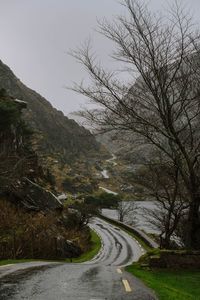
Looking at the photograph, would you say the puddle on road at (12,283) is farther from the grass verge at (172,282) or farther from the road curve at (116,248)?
the road curve at (116,248)

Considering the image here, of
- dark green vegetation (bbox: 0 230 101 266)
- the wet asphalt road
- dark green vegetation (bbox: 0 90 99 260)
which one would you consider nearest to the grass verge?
the wet asphalt road

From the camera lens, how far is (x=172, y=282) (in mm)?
15172

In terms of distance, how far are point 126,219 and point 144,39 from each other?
3143 inches

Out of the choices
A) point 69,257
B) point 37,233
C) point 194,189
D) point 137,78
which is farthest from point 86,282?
point 69,257

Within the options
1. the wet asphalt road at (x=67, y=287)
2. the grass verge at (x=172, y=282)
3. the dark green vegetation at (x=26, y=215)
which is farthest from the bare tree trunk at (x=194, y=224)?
the dark green vegetation at (x=26, y=215)

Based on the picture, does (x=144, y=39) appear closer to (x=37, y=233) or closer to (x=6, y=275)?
(x=6, y=275)

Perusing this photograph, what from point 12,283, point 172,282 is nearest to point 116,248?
point 172,282

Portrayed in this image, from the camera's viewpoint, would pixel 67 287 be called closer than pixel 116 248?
Yes

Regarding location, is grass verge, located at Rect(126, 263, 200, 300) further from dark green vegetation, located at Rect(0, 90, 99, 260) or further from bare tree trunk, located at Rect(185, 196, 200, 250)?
dark green vegetation, located at Rect(0, 90, 99, 260)

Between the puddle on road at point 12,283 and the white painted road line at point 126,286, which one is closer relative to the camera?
the puddle on road at point 12,283

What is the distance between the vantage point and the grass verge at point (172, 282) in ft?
36.7

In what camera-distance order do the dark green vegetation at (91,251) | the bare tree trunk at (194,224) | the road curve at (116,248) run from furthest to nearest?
the road curve at (116,248) < the dark green vegetation at (91,251) < the bare tree trunk at (194,224)

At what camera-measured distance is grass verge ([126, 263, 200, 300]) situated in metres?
11.2

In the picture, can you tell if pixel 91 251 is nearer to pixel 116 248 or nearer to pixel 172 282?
pixel 116 248
